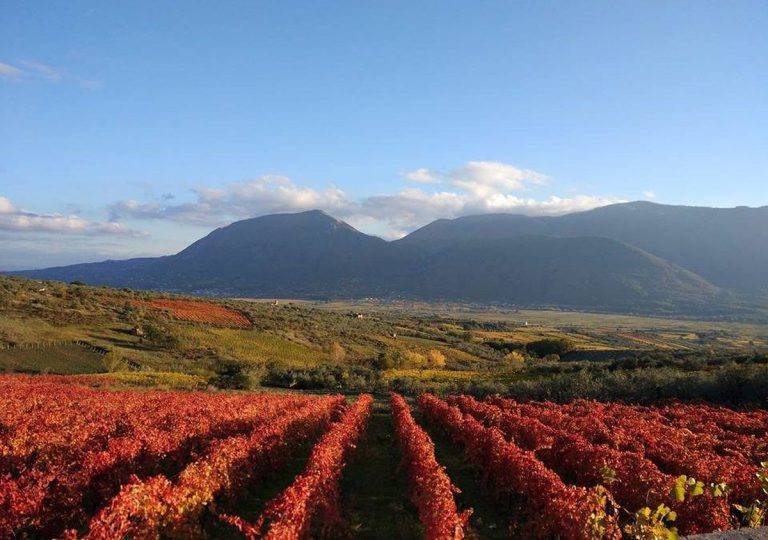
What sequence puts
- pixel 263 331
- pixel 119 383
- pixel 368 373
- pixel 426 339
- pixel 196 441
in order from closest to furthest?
pixel 196 441 → pixel 119 383 → pixel 368 373 → pixel 263 331 → pixel 426 339

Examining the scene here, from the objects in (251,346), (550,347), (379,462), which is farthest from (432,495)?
(550,347)

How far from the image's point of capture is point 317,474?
966cm

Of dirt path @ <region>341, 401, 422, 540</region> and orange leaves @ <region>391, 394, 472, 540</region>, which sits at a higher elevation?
orange leaves @ <region>391, 394, 472, 540</region>

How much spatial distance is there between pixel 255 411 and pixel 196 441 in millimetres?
5566

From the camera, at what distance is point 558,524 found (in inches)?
334

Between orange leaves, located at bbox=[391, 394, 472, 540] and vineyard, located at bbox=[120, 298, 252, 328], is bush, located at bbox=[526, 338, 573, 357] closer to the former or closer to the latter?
vineyard, located at bbox=[120, 298, 252, 328]

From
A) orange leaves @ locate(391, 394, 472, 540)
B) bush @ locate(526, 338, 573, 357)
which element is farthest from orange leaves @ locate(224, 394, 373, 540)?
bush @ locate(526, 338, 573, 357)

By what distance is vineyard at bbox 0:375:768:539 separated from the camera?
7.39 meters

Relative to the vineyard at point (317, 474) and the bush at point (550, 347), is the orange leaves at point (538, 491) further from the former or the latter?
the bush at point (550, 347)

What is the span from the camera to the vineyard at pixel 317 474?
24.3 ft

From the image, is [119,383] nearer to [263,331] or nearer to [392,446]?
[392,446]

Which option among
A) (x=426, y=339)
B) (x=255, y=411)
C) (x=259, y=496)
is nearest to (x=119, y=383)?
(x=255, y=411)

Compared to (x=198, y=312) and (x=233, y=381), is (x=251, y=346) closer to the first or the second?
(x=198, y=312)

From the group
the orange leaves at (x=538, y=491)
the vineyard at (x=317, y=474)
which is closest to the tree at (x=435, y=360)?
the vineyard at (x=317, y=474)
